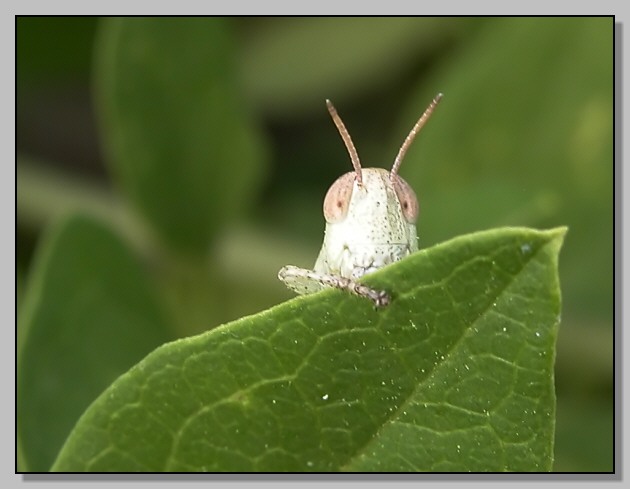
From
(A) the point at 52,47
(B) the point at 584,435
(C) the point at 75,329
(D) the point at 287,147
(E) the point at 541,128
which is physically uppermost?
(A) the point at 52,47

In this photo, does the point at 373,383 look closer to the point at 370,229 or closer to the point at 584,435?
the point at 370,229

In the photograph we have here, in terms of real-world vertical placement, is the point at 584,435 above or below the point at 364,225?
below

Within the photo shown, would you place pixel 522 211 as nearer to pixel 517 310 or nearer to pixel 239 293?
pixel 239 293

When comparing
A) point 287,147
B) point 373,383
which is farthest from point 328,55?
point 373,383

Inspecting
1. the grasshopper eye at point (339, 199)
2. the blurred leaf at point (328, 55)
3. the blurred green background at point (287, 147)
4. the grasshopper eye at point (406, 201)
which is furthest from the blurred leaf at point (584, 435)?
the blurred leaf at point (328, 55)

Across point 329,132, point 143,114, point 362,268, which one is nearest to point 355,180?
point 362,268
